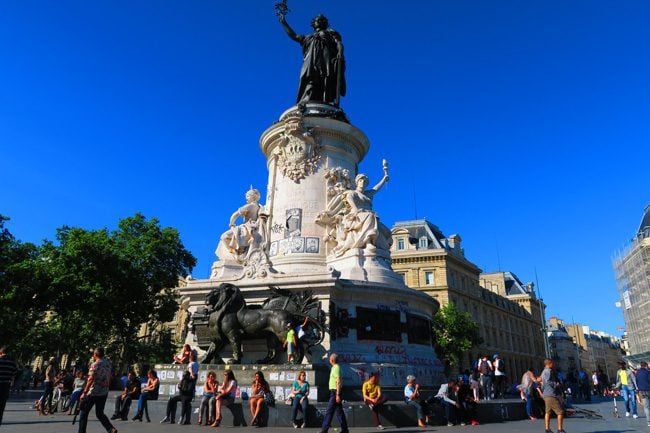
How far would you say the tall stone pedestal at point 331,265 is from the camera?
43.3 feet

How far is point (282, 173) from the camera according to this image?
17969 millimetres

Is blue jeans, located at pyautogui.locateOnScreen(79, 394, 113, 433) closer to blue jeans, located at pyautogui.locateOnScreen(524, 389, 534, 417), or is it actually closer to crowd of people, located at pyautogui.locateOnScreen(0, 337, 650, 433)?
crowd of people, located at pyautogui.locateOnScreen(0, 337, 650, 433)

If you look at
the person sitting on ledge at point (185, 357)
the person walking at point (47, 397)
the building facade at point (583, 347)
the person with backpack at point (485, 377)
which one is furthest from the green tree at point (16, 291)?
the building facade at point (583, 347)

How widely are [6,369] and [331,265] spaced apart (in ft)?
29.8

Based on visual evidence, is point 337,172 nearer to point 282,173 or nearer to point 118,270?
point 282,173

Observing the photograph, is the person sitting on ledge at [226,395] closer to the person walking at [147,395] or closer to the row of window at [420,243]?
the person walking at [147,395]

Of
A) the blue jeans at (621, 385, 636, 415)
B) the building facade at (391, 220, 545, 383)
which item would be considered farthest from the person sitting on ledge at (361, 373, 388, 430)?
the building facade at (391, 220, 545, 383)

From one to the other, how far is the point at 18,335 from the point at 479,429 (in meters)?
33.0

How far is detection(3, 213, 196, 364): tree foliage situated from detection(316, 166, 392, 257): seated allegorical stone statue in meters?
20.4

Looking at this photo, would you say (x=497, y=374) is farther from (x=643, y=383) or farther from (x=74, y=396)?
(x=74, y=396)

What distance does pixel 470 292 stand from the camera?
196ft

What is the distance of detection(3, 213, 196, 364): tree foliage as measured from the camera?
100 ft

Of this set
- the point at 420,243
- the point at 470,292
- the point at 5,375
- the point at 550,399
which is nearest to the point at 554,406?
the point at 550,399

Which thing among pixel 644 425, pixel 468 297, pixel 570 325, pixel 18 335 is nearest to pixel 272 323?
pixel 644 425
